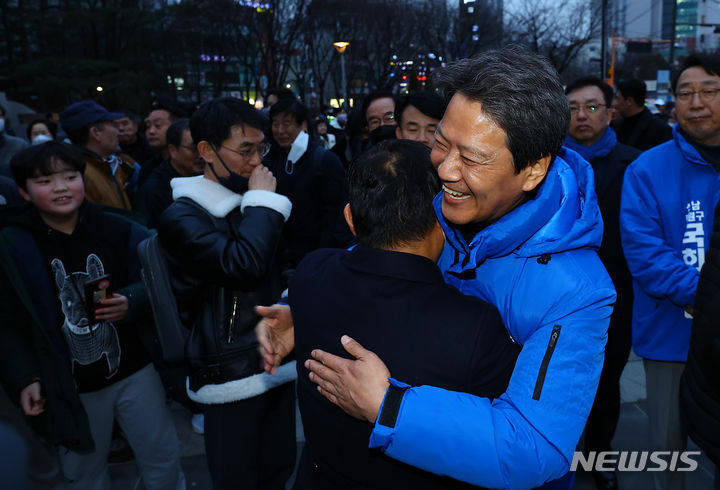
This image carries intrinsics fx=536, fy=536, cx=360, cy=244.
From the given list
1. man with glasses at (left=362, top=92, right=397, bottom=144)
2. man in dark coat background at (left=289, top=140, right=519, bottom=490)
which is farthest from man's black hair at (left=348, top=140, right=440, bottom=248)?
man with glasses at (left=362, top=92, right=397, bottom=144)

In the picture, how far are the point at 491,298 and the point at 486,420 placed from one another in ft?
1.23

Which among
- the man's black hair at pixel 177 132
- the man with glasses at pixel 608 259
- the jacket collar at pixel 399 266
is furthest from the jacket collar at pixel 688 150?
the man's black hair at pixel 177 132

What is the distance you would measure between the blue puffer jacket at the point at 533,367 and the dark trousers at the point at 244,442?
1346 mm

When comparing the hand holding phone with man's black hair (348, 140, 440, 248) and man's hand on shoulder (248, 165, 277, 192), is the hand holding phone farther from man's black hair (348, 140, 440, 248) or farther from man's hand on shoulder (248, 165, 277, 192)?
man's black hair (348, 140, 440, 248)

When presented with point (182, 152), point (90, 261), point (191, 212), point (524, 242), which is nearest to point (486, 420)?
point (524, 242)

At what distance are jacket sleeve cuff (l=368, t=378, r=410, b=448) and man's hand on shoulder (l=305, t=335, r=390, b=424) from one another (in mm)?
16

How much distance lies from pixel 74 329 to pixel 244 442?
1089 millimetres

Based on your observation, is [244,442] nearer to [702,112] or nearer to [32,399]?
[32,399]

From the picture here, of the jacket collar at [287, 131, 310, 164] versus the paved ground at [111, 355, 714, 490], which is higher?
the jacket collar at [287, 131, 310, 164]

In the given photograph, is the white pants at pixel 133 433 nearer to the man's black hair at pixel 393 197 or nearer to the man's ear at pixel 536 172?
the man's black hair at pixel 393 197

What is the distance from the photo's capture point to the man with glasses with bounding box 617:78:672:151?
18.0 feet

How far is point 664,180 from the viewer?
2740mm

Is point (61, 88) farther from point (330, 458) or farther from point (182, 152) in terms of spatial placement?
point (330, 458)

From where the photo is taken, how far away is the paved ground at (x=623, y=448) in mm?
3357
